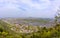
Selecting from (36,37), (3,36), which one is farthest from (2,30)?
(36,37)

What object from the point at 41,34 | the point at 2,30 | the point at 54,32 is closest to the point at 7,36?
the point at 2,30

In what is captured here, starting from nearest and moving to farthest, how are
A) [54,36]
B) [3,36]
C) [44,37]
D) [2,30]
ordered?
[54,36] → [44,37] → [3,36] → [2,30]

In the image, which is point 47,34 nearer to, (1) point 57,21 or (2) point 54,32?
(2) point 54,32

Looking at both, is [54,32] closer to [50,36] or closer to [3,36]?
[50,36]

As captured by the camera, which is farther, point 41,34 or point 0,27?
point 0,27

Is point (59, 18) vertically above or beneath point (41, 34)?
above

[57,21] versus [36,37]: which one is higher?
[57,21]

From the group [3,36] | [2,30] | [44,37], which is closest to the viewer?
[44,37]

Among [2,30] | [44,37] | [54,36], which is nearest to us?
[54,36]

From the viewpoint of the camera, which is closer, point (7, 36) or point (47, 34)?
point (47, 34)
